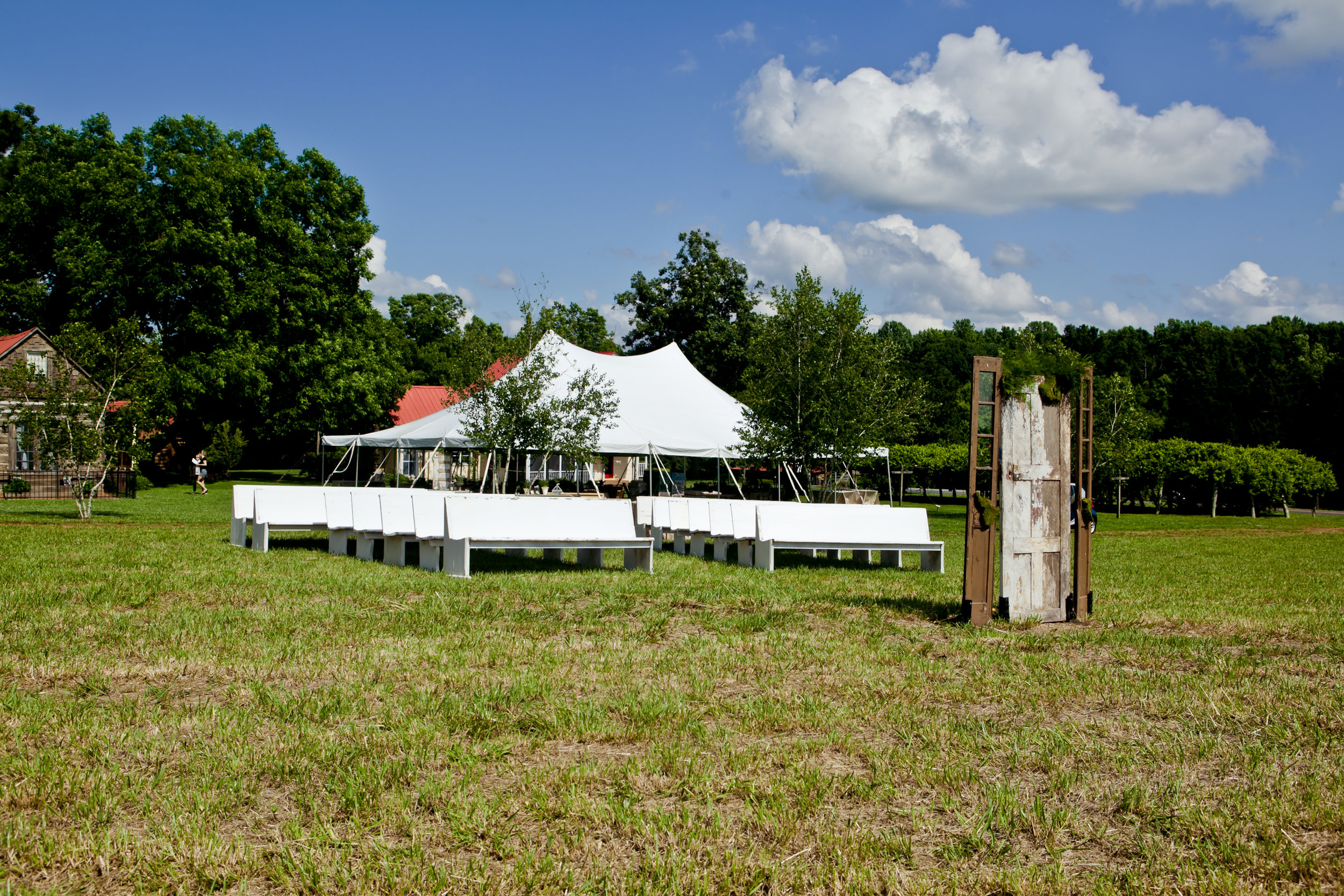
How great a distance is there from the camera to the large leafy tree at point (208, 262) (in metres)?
32.0

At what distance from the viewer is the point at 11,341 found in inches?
1172

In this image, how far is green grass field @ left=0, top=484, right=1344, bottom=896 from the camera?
2.81m

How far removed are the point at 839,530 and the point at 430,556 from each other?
4.34 meters

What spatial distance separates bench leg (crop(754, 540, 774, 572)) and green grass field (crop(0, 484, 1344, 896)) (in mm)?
3154

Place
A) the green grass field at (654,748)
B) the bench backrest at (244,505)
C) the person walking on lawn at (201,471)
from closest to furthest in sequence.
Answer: the green grass field at (654,748) < the bench backrest at (244,505) < the person walking on lawn at (201,471)

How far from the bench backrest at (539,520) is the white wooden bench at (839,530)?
59.3 inches

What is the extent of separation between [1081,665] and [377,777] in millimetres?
3833

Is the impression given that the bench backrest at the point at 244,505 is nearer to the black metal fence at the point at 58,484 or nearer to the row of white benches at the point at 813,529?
the row of white benches at the point at 813,529

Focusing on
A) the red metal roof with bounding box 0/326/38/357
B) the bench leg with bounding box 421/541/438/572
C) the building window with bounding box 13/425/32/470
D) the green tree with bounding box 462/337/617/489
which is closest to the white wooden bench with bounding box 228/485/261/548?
the bench leg with bounding box 421/541/438/572

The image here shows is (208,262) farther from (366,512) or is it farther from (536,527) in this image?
(536,527)

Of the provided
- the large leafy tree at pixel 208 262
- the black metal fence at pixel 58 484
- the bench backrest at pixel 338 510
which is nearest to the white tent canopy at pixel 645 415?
the black metal fence at pixel 58 484

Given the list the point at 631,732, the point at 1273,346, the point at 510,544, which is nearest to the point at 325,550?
the point at 510,544

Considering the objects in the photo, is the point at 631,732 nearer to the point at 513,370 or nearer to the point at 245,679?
the point at 245,679

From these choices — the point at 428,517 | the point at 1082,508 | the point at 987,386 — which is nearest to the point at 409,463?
the point at 428,517
